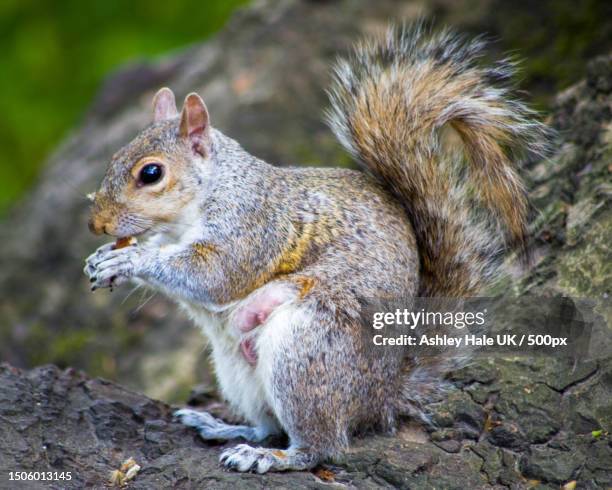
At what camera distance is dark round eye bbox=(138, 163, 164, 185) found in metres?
2.78

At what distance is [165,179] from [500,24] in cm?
281

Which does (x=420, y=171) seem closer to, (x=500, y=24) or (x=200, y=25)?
(x=500, y=24)

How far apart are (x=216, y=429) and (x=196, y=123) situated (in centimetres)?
94

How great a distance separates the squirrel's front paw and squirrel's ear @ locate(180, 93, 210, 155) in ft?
1.25

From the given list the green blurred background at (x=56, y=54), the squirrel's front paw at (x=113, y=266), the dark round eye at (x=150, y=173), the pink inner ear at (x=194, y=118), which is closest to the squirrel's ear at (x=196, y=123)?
the pink inner ear at (x=194, y=118)

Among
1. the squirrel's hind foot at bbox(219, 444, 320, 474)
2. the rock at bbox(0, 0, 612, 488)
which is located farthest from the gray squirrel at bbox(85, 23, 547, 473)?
the rock at bbox(0, 0, 612, 488)

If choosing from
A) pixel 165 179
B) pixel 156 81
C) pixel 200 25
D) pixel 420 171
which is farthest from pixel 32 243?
pixel 420 171

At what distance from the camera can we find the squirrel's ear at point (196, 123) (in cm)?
286

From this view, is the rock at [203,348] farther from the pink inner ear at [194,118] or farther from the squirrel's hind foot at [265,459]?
the pink inner ear at [194,118]

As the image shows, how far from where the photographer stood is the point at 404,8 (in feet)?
17.9

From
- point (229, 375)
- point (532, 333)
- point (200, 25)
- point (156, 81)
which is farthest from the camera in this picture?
point (200, 25)

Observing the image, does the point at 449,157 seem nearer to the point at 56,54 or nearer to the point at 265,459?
the point at 265,459

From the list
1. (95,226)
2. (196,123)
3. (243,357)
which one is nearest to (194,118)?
(196,123)

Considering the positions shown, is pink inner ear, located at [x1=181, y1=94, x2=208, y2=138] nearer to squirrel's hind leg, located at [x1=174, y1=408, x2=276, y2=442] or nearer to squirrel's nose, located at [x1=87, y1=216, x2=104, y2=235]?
squirrel's nose, located at [x1=87, y1=216, x2=104, y2=235]
